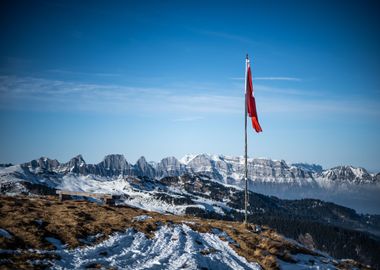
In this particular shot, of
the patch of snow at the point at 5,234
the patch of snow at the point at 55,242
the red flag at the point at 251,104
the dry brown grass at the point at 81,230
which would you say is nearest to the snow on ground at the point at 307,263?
the dry brown grass at the point at 81,230

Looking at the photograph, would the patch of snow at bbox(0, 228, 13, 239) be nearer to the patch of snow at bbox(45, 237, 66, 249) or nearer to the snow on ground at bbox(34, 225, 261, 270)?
the patch of snow at bbox(45, 237, 66, 249)

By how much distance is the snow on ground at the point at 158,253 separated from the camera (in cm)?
2048

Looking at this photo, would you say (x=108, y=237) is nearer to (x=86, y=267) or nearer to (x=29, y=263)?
(x=86, y=267)

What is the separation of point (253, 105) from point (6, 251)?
28.4 metres

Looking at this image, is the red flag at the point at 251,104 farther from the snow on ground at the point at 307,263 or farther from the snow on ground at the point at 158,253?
the snow on ground at the point at 307,263

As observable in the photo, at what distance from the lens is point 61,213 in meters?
30.7

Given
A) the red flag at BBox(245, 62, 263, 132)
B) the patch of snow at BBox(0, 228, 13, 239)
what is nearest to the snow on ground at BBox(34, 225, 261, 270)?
the patch of snow at BBox(0, 228, 13, 239)

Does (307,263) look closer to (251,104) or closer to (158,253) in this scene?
(158,253)

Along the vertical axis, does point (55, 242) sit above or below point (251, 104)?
below

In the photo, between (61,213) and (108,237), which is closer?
(108,237)

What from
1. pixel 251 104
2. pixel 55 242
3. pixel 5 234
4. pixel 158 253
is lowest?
pixel 158 253

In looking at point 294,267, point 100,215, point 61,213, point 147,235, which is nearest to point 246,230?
point 294,267

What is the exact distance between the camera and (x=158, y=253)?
2403cm

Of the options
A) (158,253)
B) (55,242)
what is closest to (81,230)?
(55,242)
